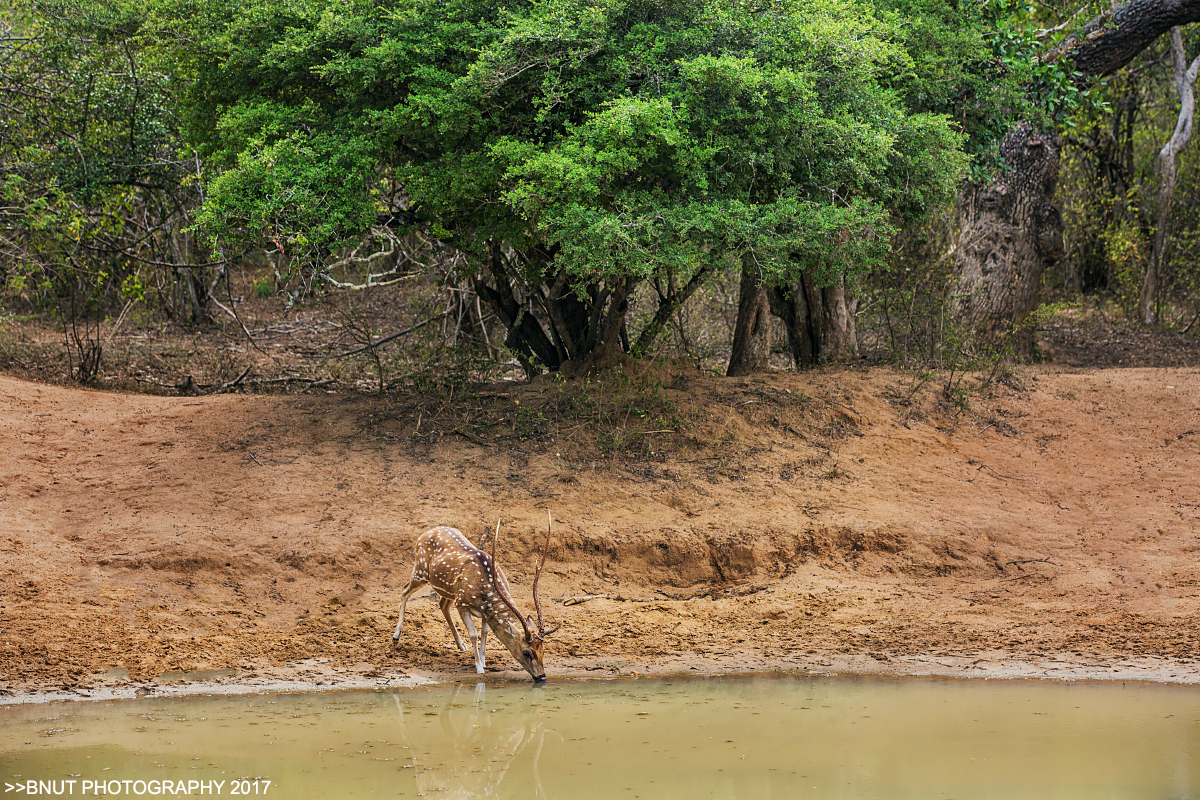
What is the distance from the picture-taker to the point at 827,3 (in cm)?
994

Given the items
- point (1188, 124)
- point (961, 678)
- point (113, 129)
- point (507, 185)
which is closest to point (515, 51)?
point (507, 185)

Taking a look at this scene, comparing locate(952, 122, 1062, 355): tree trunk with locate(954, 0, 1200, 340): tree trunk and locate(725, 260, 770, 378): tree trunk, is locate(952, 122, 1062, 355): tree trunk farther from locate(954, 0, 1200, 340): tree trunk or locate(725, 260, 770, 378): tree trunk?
locate(725, 260, 770, 378): tree trunk

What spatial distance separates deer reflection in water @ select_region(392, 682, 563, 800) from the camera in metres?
5.50

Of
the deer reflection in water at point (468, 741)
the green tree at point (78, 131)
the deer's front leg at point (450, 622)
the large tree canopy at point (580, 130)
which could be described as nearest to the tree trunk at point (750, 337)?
the large tree canopy at point (580, 130)

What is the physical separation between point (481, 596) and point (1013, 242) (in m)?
11.6

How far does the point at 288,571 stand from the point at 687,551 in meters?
Answer: 3.58

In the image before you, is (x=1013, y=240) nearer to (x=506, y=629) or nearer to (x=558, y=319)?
(x=558, y=319)

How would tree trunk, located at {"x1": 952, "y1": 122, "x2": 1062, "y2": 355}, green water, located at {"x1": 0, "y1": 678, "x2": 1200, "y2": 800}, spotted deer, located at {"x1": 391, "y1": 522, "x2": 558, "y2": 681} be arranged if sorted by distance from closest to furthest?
green water, located at {"x1": 0, "y1": 678, "x2": 1200, "y2": 800} < spotted deer, located at {"x1": 391, "y1": 522, "x2": 558, "y2": 681} < tree trunk, located at {"x1": 952, "y1": 122, "x2": 1062, "y2": 355}

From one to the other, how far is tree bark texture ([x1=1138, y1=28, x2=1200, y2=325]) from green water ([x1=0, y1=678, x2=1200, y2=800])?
47.4 ft

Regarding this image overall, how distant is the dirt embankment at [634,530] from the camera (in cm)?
765

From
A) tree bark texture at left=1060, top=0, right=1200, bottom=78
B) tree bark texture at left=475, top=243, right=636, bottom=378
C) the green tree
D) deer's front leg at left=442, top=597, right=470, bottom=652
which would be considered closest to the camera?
deer's front leg at left=442, top=597, right=470, bottom=652

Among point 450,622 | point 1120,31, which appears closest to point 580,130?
point 450,622

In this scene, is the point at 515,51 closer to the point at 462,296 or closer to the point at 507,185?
the point at 507,185

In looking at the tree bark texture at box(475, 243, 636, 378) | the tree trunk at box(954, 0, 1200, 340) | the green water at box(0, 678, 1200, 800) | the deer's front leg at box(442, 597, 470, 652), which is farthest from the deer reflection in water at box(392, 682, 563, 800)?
the tree trunk at box(954, 0, 1200, 340)
